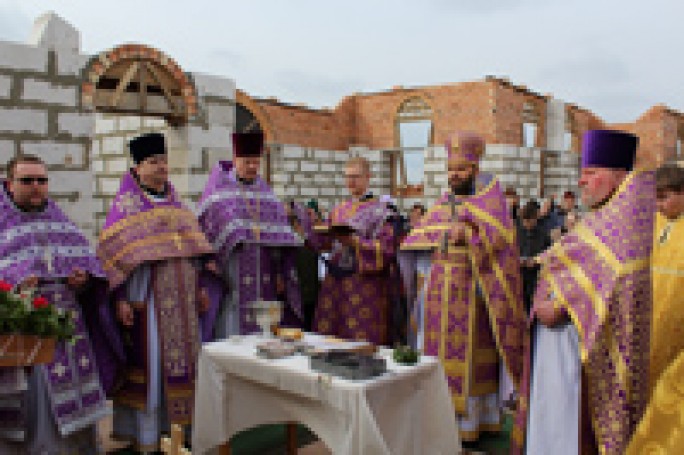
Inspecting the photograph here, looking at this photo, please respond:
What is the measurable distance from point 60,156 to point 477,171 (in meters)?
3.64

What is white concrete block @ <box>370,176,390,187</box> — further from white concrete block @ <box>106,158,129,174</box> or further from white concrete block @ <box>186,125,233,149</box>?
white concrete block @ <box>186,125,233,149</box>

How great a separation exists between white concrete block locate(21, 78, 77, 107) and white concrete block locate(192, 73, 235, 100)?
140cm

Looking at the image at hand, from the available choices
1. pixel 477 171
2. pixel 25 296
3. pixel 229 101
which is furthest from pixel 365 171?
pixel 25 296

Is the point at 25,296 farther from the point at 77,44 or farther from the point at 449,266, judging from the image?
Answer: the point at 77,44

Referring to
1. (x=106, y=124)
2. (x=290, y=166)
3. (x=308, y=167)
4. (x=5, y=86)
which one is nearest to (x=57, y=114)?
(x=5, y=86)

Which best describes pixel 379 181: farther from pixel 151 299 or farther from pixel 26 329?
pixel 26 329

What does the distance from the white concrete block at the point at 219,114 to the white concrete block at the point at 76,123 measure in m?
1.37

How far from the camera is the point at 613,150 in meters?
3.11

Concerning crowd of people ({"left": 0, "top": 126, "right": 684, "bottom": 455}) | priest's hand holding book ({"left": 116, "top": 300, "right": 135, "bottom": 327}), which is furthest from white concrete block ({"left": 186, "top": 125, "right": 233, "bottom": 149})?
priest's hand holding book ({"left": 116, "top": 300, "right": 135, "bottom": 327})

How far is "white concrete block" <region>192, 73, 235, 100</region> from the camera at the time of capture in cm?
655

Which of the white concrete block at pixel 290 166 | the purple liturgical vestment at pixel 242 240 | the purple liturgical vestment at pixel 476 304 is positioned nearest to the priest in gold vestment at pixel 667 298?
the purple liturgical vestment at pixel 476 304

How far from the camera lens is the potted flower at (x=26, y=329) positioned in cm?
282

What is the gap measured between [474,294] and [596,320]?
146 centimetres

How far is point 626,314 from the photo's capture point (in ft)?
9.16
